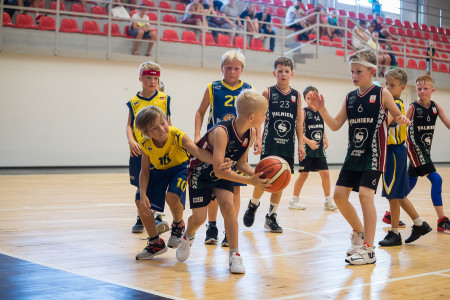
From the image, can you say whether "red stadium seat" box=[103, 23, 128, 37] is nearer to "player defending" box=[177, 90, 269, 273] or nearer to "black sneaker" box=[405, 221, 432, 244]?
"black sneaker" box=[405, 221, 432, 244]

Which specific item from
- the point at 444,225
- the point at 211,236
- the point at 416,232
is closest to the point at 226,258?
the point at 211,236

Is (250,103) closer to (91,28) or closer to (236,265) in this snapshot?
(236,265)

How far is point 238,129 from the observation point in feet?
13.0

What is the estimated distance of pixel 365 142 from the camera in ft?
14.9

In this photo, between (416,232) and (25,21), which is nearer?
(416,232)

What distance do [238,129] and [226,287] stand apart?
3.52 feet

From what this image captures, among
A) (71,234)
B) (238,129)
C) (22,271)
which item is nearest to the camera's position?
(22,271)

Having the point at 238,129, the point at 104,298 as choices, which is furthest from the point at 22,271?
the point at 238,129

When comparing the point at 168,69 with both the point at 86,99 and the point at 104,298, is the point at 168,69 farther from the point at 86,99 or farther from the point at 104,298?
the point at 104,298

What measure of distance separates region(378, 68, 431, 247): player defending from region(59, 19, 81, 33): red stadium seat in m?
9.70

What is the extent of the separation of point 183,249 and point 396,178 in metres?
2.24

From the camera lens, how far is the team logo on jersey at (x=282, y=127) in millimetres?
5961

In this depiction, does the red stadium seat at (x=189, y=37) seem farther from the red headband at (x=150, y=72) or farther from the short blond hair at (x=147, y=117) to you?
the short blond hair at (x=147, y=117)

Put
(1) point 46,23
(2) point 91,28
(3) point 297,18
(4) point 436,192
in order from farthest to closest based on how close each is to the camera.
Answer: (3) point 297,18, (2) point 91,28, (1) point 46,23, (4) point 436,192
